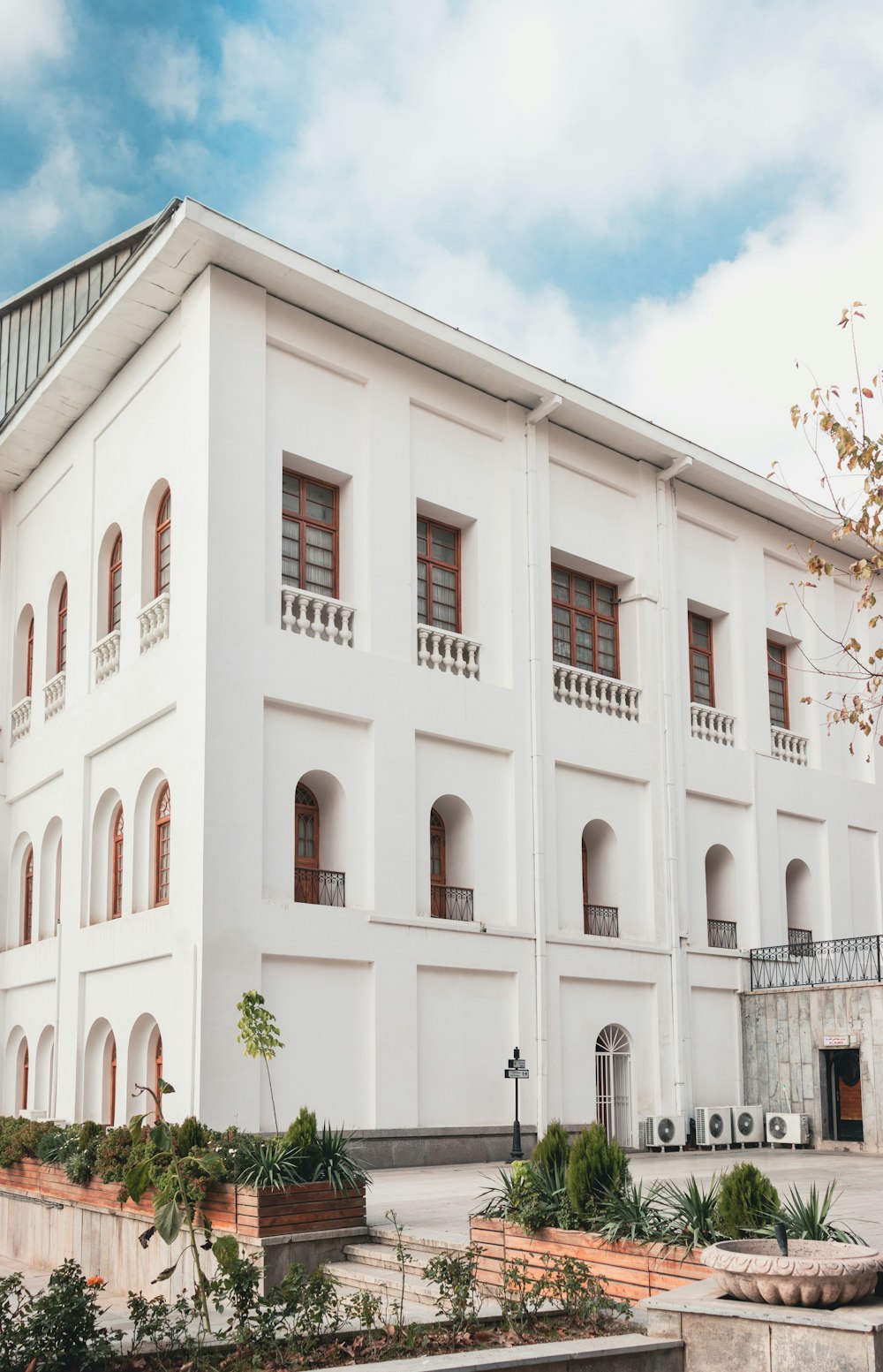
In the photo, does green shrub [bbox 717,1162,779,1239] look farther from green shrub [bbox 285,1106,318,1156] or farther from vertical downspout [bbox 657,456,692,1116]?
vertical downspout [bbox 657,456,692,1116]

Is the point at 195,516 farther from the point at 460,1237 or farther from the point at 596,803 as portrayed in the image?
the point at 460,1237

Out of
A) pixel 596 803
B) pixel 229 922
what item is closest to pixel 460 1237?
pixel 229 922

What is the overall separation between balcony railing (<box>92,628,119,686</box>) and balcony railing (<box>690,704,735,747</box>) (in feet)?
30.7

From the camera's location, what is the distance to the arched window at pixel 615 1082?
2075 centimetres

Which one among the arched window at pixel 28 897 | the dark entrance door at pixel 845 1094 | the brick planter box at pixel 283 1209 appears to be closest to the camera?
the brick planter box at pixel 283 1209

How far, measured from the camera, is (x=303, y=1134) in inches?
474

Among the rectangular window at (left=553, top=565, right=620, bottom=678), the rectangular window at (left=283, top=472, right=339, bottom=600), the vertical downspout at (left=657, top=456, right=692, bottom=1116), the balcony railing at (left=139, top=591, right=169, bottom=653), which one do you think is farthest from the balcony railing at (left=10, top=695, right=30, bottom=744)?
the vertical downspout at (left=657, top=456, right=692, bottom=1116)

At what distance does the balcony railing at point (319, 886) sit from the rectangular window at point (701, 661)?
8601 millimetres

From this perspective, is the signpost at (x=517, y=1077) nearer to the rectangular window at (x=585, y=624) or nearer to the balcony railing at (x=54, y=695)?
the rectangular window at (x=585, y=624)

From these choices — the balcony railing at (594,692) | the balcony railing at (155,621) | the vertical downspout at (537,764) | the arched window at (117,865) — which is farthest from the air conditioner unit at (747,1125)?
the balcony railing at (155,621)

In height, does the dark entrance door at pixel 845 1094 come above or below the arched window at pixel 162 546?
below

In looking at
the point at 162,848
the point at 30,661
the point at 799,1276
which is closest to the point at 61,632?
the point at 30,661

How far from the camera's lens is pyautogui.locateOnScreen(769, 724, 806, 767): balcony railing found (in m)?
25.7

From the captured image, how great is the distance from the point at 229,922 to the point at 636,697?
28.1 ft
